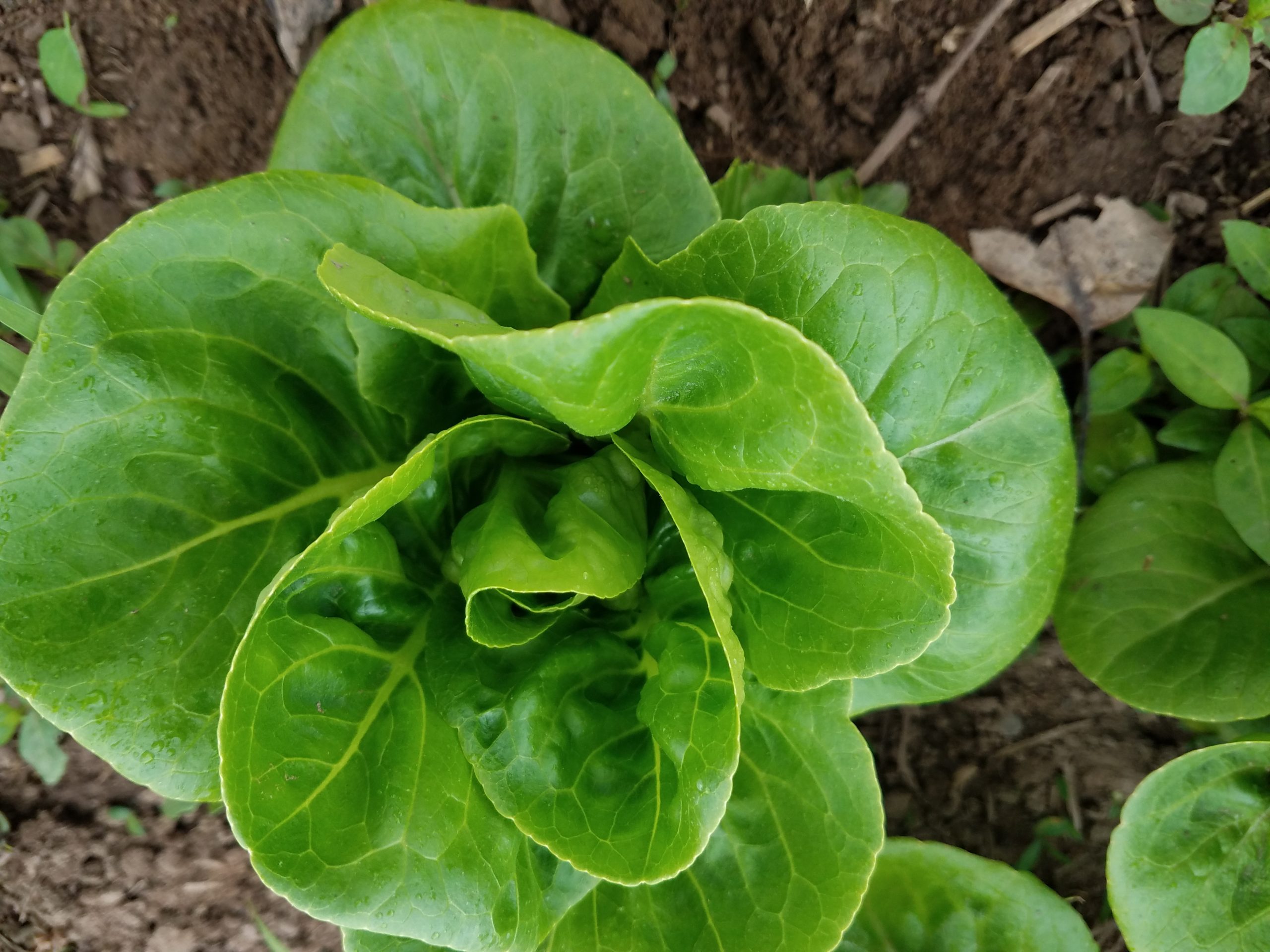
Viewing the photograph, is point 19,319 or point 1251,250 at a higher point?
point 1251,250

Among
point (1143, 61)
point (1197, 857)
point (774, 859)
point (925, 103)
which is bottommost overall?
point (1197, 857)

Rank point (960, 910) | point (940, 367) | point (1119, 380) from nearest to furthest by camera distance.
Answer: point (940, 367)
point (960, 910)
point (1119, 380)

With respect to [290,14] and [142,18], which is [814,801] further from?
[142,18]

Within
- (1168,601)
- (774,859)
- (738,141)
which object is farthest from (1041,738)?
(738,141)

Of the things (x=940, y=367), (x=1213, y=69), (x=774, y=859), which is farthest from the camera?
(x=1213, y=69)

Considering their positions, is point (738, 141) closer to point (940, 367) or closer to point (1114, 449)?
point (940, 367)

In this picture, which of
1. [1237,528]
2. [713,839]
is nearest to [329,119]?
[713,839]

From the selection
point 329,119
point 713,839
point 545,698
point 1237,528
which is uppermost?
point 329,119
